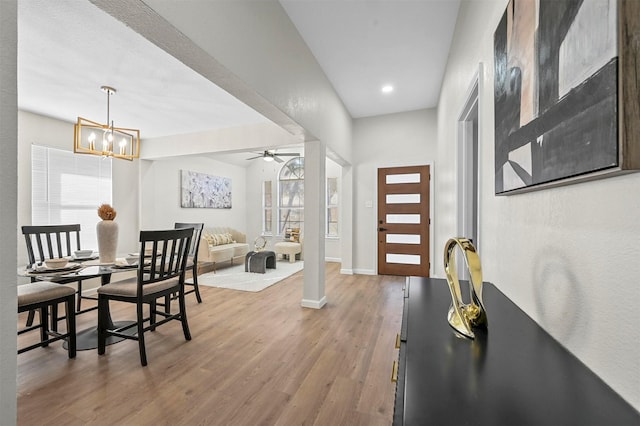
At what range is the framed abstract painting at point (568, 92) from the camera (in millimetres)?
517

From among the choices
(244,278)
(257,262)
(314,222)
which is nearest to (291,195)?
(257,262)

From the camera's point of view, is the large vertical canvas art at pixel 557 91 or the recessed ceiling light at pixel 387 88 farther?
the recessed ceiling light at pixel 387 88

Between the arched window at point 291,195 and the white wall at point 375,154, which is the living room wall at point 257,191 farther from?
the white wall at point 375,154

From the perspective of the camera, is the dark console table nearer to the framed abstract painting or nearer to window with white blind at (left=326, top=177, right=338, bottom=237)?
the framed abstract painting

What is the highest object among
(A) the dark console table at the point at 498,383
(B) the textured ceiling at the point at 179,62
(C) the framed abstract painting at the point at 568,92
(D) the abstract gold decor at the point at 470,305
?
(B) the textured ceiling at the point at 179,62

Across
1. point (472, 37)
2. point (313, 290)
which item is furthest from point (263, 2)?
point (313, 290)

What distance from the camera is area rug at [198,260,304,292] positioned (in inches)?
181

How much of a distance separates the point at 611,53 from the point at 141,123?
517 centimetres

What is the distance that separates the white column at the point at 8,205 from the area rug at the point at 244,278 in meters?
3.52

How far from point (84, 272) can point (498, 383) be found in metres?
3.01

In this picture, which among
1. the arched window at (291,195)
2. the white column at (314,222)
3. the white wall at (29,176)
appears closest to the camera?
the white column at (314,222)

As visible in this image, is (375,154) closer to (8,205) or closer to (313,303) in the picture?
(313,303)

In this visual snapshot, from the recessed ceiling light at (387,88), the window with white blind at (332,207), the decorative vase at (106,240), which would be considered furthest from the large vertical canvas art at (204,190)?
the recessed ceiling light at (387,88)

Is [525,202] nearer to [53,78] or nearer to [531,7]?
[531,7]
